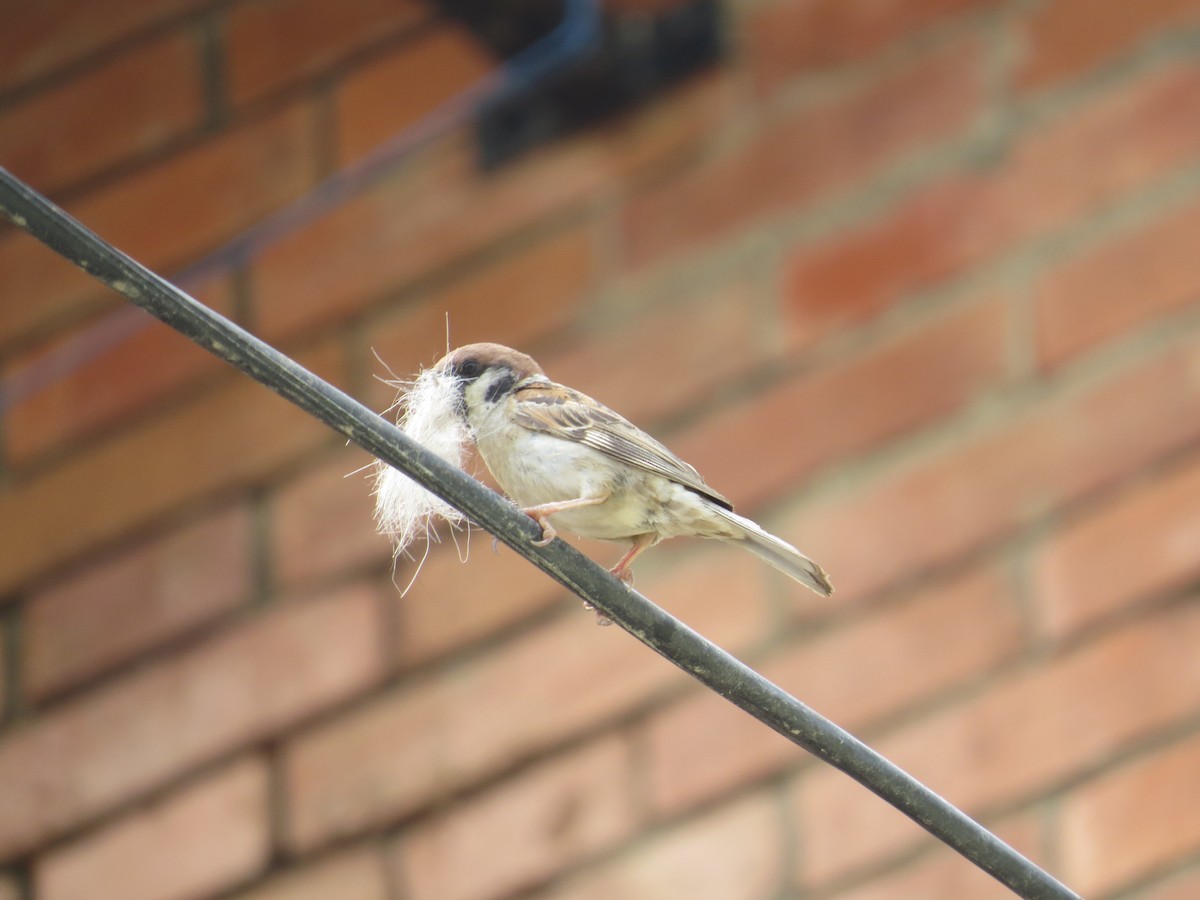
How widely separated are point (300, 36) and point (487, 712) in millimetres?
1022

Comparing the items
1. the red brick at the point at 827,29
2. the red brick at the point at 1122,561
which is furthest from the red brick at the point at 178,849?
the red brick at the point at 827,29

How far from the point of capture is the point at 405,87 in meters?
2.92

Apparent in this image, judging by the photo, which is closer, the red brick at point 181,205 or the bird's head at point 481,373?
the bird's head at point 481,373

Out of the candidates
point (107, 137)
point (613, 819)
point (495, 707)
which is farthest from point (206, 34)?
point (613, 819)

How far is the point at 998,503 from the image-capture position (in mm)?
2777

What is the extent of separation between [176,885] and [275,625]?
38 cm

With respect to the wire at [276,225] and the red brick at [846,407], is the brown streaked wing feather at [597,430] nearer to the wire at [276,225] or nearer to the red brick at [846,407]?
the red brick at [846,407]

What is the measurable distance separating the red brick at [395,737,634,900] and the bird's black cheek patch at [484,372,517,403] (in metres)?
0.70

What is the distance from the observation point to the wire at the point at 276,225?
2906 mm

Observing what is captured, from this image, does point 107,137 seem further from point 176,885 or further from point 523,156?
point 176,885

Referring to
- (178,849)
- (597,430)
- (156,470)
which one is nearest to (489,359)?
(597,430)

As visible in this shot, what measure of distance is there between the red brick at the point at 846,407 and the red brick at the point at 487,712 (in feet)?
0.45

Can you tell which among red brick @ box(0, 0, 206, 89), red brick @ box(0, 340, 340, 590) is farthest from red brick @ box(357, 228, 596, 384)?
red brick @ box(0, 0, 206, 89)

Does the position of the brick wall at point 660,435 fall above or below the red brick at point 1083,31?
below
